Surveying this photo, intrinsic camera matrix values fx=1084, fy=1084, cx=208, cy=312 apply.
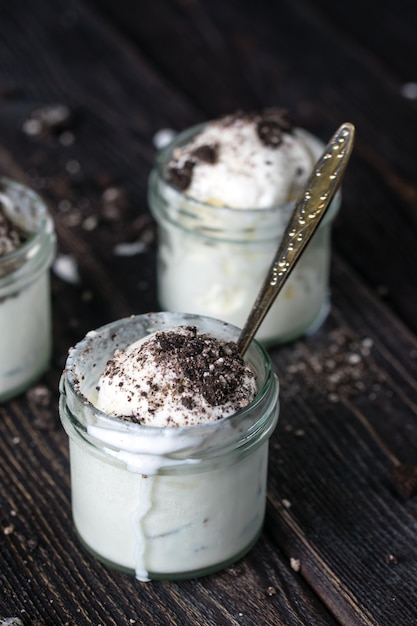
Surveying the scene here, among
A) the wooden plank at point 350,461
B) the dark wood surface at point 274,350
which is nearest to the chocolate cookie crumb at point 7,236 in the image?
the dark wood surface at point 274,350

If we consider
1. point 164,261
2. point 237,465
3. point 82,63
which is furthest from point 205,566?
point 82,63

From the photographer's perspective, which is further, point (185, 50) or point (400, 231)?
point (185, 50)

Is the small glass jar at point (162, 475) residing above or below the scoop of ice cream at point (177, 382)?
below

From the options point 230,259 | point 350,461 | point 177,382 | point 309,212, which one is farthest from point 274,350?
point 177,382

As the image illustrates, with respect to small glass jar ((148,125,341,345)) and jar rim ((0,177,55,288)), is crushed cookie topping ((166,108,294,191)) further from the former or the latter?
jar rim ((0,177,55,288))

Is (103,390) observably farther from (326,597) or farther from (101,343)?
(326,597)

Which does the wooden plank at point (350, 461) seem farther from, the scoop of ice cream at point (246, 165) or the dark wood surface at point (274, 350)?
the scoop of ice cream at point (246, 165)

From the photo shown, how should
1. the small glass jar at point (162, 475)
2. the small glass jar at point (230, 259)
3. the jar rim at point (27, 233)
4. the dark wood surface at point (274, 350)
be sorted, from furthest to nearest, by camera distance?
the small glass jar at point (230, 259)
the jar rim at point (27, 233)
the dark wood surface at point (274, 350)
the small glass jar at point (162, 475)
